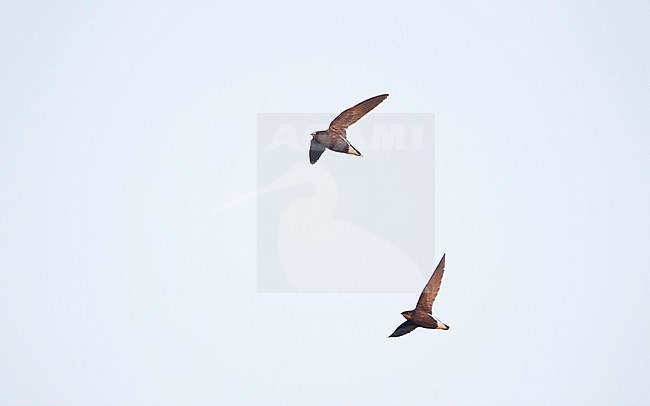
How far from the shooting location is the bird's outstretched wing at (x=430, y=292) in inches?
675

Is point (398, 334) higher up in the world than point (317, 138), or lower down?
lower down

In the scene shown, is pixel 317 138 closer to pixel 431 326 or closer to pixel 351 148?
pixel 351 148

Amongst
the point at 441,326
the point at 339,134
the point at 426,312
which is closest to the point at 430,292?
the point at 426,312

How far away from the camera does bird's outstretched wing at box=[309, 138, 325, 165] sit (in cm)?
1670

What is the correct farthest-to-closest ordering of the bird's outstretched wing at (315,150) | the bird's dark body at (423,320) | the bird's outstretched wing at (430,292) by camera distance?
the bird's dark body at (423,320) → the bird's outstretched wing at (430,292) → the bird's outstretched wing at (315,150)

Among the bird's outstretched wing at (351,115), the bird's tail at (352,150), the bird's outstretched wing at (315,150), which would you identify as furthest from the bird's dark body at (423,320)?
the bird's outstretched wing at (351,115)

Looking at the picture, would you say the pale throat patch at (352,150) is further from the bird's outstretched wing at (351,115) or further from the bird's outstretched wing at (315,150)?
the bird's outstretched wing at (315,150)

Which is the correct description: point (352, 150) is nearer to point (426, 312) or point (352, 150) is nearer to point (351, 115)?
point (351, 115)

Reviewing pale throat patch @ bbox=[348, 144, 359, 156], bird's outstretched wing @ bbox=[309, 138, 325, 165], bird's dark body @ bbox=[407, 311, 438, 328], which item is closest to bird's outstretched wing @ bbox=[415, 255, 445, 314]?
bird's dark body @ bbox=[407, 311, 438, 328]

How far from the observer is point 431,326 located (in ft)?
57.7

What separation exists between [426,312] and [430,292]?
403mm

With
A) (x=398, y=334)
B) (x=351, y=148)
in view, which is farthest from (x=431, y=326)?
(x=351, y=148)

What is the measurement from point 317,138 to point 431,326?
394 centimetres

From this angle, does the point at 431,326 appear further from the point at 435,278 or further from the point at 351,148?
the point at 351,148
